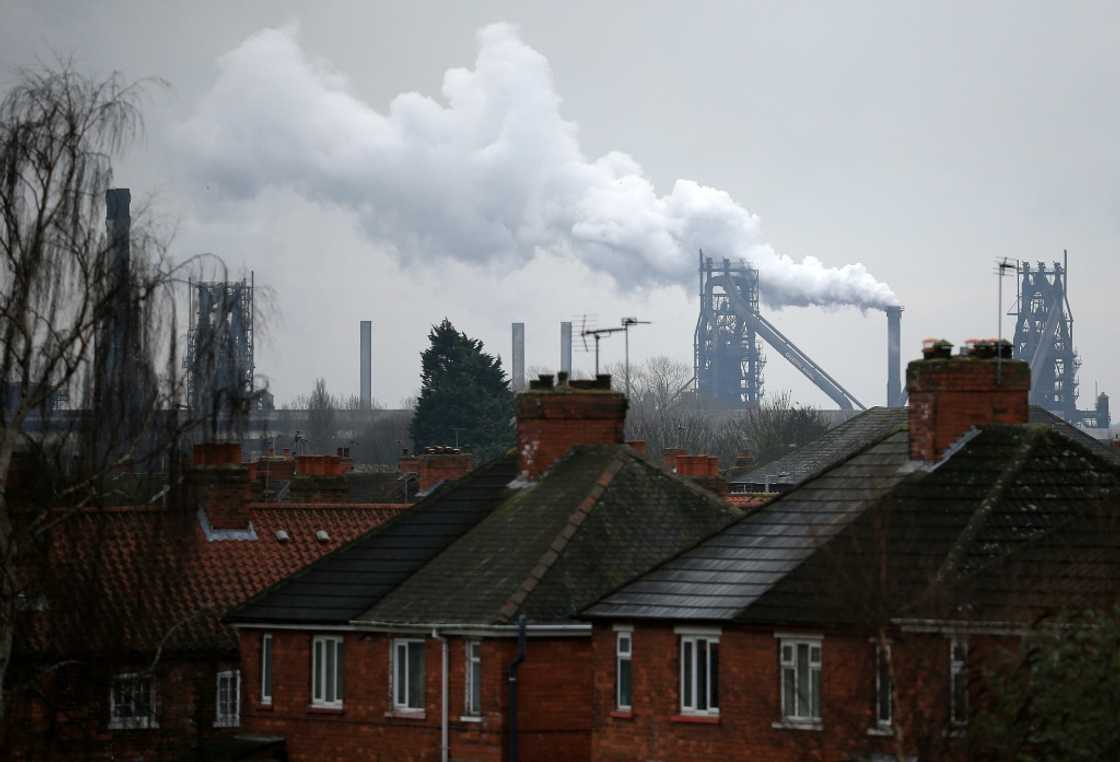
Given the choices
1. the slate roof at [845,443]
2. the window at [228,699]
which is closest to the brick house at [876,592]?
the window at [228,699]

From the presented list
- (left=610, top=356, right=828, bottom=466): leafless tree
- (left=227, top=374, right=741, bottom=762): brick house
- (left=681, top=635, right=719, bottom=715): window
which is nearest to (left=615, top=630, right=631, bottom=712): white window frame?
(left=681, top=635, right=719, bottom=715): window

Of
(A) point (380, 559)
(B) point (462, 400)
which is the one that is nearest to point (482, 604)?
(A) point (380, 559)

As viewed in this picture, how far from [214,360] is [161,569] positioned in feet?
13.9

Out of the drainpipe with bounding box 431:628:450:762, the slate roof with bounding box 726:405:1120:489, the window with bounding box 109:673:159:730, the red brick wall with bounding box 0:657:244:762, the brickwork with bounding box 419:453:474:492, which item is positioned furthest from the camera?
the slate roof with bounding box 726:405:1120:489

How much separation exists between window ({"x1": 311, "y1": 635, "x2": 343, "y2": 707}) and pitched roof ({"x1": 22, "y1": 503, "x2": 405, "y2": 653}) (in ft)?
8.40

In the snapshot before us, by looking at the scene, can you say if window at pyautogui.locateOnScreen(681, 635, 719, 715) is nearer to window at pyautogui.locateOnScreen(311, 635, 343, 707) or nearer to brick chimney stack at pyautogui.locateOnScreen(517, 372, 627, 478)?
window at pyautogui.locateOnScreen(311, 635, 343, 707)

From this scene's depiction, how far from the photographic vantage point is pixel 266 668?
3697cm

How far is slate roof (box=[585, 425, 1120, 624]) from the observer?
26.4m

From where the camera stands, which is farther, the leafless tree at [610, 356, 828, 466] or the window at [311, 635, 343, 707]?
the leafless tree at [610, 356, 828, 466]

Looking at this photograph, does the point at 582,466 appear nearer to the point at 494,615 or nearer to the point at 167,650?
the point at 494,615

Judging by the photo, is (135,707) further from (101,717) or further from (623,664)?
(623,664)

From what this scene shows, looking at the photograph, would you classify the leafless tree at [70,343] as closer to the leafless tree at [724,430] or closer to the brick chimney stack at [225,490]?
the brick chimney stack at [225,490]

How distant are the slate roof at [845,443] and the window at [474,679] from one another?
16669 mm

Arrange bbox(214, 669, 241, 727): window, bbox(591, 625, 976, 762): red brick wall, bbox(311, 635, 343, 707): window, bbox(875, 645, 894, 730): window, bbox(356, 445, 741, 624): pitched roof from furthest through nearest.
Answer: bbox(214, 669, 241, 727): window → bbox(311, 635, 343, 707): window → bbox(356, 445, 741, 624): pitched roof → bbox(875, 645, 894, 730): window → bbox(591, 625, 976, 762): red brick wall
